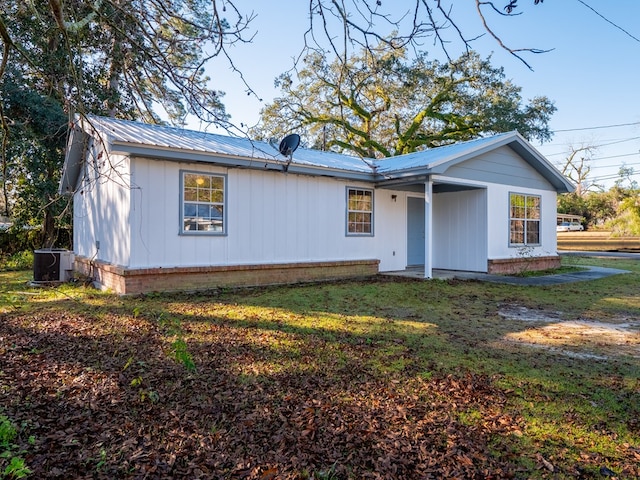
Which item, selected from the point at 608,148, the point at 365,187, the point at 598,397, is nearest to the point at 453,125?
the point at 365,187

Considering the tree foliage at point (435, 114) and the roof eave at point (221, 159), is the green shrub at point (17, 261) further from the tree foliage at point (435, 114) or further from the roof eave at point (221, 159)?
the tree foliage at point (435, 114)

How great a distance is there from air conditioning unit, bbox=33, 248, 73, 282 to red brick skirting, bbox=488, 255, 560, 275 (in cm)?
1054

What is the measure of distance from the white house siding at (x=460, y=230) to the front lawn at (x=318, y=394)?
5.33m

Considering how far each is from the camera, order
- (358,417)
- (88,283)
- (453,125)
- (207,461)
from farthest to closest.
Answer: (453,125)
(88,283)
(358,417)
(207,461)

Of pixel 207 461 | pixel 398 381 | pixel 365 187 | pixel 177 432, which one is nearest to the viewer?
pixel 207 461

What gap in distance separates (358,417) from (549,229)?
1253 centimetres

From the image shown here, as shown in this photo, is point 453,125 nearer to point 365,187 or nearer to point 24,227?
point 365,187

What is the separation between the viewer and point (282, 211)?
9297mm

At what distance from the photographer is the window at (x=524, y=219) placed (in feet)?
39.7

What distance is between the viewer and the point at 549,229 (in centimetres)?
1318

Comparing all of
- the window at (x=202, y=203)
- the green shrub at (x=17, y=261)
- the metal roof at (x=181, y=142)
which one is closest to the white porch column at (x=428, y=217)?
the metal roof at (x=181, y=142)

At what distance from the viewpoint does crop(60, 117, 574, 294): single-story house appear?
772 centimetres

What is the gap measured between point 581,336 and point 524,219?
807 centimetres

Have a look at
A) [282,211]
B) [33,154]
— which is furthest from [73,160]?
[282,211]
